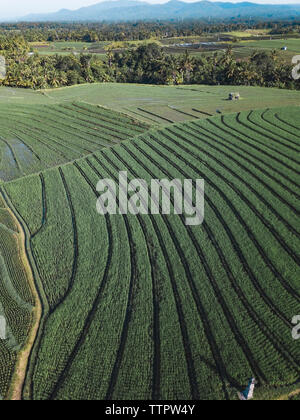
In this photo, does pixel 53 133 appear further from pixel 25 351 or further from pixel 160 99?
pixel 25 351

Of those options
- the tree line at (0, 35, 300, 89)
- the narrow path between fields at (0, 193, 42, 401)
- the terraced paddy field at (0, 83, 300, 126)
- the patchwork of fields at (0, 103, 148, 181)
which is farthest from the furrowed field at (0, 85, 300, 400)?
the tree line at (0, 35, 300, 89)

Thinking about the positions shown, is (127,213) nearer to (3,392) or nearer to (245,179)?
(245,179)

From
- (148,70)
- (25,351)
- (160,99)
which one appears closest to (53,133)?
(160,99)

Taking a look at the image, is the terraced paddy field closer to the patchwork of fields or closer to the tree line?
the patchwork of fields

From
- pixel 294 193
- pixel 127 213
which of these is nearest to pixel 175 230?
pixel 127 213

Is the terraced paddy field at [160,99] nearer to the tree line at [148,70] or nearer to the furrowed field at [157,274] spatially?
the tree line at [148,70]

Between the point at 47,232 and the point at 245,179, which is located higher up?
the point at 245,179
